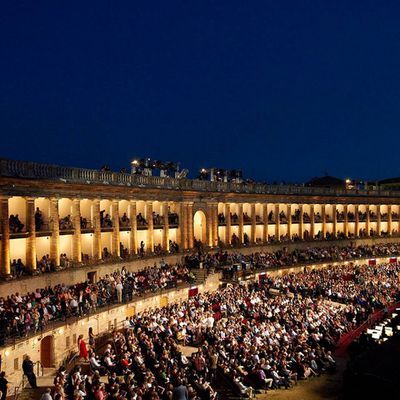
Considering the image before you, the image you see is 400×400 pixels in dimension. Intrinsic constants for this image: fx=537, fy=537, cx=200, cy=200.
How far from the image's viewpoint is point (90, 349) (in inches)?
1181

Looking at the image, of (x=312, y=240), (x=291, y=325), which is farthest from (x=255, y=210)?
(x=291, y=325)

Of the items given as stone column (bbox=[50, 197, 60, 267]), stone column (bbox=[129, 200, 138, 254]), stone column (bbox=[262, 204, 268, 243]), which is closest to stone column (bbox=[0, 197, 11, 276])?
stone column (bbox=[50, 197, 60, 267])

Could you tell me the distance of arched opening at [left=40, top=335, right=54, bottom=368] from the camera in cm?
3282

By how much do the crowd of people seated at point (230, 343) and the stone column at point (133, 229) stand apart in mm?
10975

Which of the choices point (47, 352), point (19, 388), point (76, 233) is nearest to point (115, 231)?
point (76, 233)

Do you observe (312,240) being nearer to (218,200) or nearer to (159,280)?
(218,200)

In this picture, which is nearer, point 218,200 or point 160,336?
point 160,336

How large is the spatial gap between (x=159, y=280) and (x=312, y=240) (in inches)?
1693

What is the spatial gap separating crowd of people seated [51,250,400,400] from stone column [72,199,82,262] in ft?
32.6

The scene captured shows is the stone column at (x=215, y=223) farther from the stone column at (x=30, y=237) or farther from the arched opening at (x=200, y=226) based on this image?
the stone column at (x=30, y=237)

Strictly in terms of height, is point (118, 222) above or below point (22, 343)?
above

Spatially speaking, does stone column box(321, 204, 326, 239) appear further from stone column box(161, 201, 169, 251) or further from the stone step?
the stone step

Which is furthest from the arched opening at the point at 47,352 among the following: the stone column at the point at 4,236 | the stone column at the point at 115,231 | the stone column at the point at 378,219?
the stone column at the point at 378,219

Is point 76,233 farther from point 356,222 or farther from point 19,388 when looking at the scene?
point 356,222
